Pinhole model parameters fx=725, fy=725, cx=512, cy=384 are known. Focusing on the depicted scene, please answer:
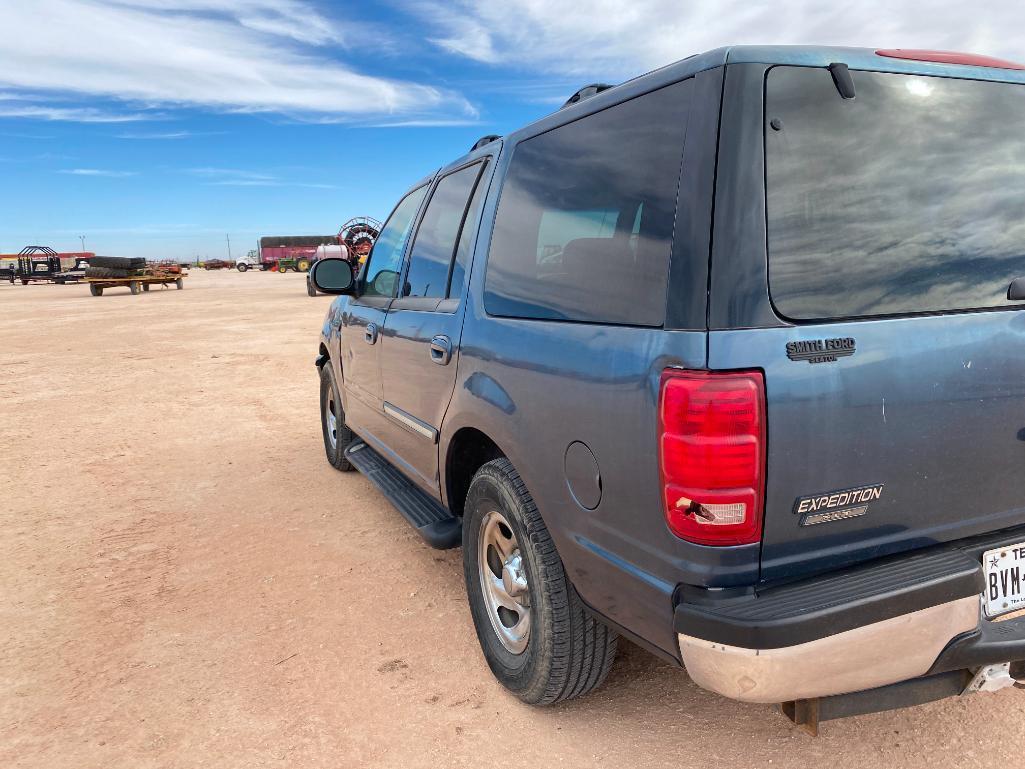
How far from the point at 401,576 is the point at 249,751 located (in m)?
1.32

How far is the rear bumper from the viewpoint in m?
1.65

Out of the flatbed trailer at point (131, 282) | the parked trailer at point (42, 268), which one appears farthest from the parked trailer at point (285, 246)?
the flatbed trailer at point (131, 282)

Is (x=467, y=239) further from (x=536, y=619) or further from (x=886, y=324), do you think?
(x=886, y=324)

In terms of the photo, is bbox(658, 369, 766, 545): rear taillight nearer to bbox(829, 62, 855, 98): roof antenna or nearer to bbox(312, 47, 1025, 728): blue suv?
bbox(312, 47, 1025, 728): blue suv

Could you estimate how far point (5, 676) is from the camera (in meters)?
2.86

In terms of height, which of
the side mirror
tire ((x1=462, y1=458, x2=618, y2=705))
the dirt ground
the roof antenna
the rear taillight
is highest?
the roof antenna

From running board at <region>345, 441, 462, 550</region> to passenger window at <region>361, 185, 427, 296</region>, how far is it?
103 centimetres

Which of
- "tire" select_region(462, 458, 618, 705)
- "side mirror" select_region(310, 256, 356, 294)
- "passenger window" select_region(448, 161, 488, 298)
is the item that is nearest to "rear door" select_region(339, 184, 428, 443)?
"side mirror" select_region(310, 256, 356, 294)

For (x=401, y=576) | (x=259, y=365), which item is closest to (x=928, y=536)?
(x=401, y=576)

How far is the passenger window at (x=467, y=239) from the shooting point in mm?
2979

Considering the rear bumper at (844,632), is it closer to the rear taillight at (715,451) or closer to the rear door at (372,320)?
the rear taillight at (715,451)

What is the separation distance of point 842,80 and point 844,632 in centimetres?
134

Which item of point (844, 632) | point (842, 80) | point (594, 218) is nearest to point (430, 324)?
point (594, 218)

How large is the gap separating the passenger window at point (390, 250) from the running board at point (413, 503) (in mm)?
1032
